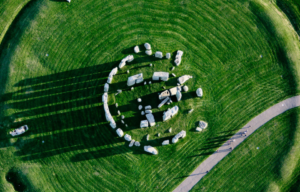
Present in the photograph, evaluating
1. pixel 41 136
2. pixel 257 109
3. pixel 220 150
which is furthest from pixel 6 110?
pixel 257 109

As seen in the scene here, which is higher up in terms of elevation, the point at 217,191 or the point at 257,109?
the point at 257,109

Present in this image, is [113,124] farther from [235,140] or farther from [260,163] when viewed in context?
[260,163]

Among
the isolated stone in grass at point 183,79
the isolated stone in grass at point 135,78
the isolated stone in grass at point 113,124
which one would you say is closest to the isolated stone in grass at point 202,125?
the isolated stone in grass at point 183,79

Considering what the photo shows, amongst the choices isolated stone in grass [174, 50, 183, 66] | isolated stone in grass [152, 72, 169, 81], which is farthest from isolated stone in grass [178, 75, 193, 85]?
isolated stone in grass [174, 50, 183, 66]

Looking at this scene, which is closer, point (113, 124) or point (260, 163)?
point (113, 124)

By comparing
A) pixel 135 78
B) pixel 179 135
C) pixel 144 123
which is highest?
pixel 135 78

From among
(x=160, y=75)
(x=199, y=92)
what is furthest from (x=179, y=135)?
(x=160, y=75)

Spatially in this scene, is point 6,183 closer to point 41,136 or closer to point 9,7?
point 41,136
